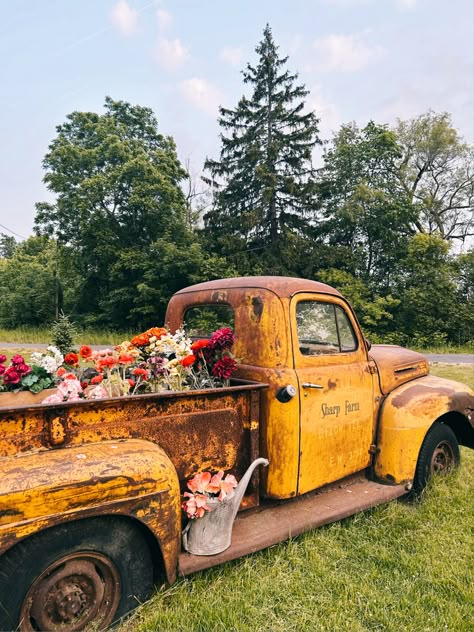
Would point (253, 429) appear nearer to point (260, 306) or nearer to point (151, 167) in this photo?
point (260, 306)

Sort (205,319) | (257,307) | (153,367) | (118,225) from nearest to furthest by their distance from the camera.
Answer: (153,367), (257,307), (205,319), (118,225)

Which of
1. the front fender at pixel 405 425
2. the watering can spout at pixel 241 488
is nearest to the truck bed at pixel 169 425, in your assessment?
the watering can spout at pixel 241 488

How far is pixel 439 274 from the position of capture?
21.1 meters

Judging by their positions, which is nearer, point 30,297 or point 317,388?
point 317,388

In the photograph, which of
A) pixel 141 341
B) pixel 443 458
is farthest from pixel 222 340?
pixel 443 458

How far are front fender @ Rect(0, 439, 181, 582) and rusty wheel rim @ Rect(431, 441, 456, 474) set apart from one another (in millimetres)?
2641

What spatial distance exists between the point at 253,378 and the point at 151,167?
22.2 metres

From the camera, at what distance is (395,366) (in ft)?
13.0

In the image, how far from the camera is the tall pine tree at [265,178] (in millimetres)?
21703

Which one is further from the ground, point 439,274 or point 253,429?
point 439,274

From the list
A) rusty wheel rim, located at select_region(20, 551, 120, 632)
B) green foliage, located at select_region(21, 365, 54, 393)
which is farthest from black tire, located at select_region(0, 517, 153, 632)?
green foliage, located at select_region(21, 365, 54, 393)

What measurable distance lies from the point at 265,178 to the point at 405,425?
1933 centimetres

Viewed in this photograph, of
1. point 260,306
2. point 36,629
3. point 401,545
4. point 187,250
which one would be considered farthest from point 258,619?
point 187,250

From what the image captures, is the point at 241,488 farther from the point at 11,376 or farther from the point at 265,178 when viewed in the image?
the point at 265,178
